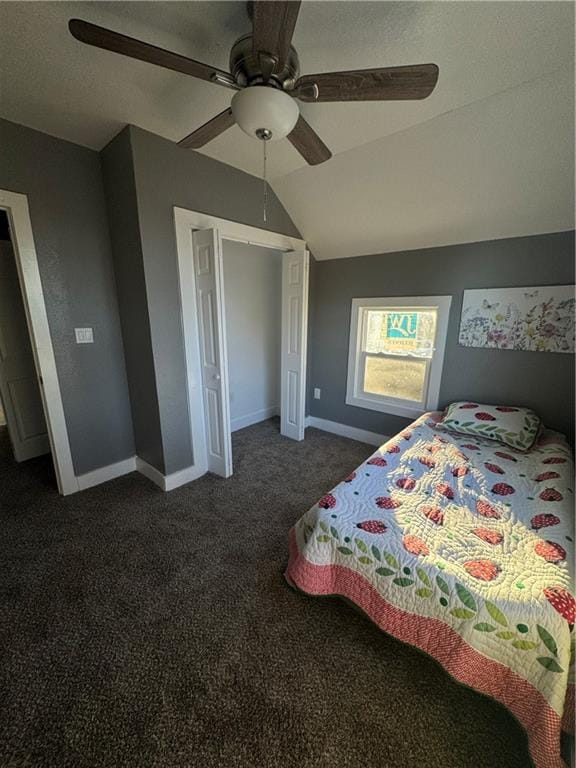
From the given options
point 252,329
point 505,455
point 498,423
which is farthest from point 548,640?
point 252,329

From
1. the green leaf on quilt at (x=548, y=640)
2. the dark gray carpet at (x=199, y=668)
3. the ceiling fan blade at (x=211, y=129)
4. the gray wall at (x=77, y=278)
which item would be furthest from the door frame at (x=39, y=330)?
the green leaf on quilt at (x=548, y=640)

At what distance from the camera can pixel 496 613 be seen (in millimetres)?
982

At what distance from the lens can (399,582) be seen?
1.15m

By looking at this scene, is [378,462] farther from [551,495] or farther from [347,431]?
[347,431]

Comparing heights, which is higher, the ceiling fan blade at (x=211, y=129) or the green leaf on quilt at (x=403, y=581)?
the ceiling fan blade at (x=211, y=129)

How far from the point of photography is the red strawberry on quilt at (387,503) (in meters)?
1.44

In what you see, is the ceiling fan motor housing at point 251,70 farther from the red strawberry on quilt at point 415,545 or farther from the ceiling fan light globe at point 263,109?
the red strawberry on quilt at point 415,545

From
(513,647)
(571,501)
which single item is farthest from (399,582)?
(571,501)

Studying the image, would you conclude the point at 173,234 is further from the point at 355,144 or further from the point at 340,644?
the point at 340,644

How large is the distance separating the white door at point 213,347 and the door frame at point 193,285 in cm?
5

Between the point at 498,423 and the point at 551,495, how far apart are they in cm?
77

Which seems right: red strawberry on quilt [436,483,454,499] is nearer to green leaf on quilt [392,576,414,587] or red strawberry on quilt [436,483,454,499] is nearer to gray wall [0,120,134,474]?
green leaf on quilt [392,576,414,587]

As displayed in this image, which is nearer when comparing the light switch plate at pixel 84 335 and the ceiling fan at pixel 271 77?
the ceiling fan at pixel 271 77

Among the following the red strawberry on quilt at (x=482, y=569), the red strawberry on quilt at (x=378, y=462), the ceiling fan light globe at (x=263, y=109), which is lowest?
the red strawberry on quilt at (x=482, y=569)
